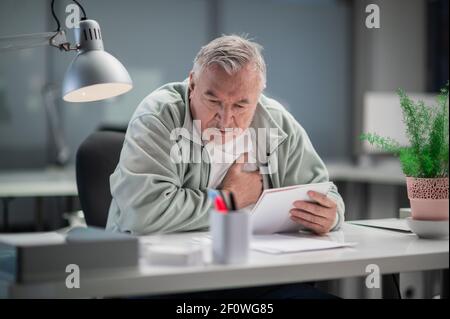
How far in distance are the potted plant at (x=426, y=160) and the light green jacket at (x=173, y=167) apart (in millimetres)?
230

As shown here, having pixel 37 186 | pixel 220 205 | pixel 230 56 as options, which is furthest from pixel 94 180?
pixel 37 186

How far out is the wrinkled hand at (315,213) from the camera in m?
1.63

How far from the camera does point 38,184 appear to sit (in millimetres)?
3658

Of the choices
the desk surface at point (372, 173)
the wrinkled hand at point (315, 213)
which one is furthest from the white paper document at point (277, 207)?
the desk surface at point (372, 173)

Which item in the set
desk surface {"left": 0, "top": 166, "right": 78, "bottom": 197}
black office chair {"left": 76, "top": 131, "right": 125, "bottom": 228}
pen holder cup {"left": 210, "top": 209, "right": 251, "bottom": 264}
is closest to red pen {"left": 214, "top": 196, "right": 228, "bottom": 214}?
pen holder cup {"left": 210, "top": 209, "right": 251, "bottom": 264}

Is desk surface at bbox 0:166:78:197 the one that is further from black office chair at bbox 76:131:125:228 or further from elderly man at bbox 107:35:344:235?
elderly man at bbox 107:35:344:235

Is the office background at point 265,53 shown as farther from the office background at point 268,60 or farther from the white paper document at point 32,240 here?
the white paper document at point 32,240

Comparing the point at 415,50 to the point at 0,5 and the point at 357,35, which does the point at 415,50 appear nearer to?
the point at 357,35

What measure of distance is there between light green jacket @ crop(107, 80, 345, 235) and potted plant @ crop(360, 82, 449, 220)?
230 millimetres

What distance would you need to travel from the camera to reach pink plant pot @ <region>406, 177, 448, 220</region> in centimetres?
157

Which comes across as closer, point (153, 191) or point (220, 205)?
point (220, 205)

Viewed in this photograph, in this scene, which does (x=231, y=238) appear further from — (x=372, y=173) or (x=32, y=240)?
(x=372, y=173)

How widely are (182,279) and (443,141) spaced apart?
74 centimetres

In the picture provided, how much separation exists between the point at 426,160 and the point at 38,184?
8.32ft
